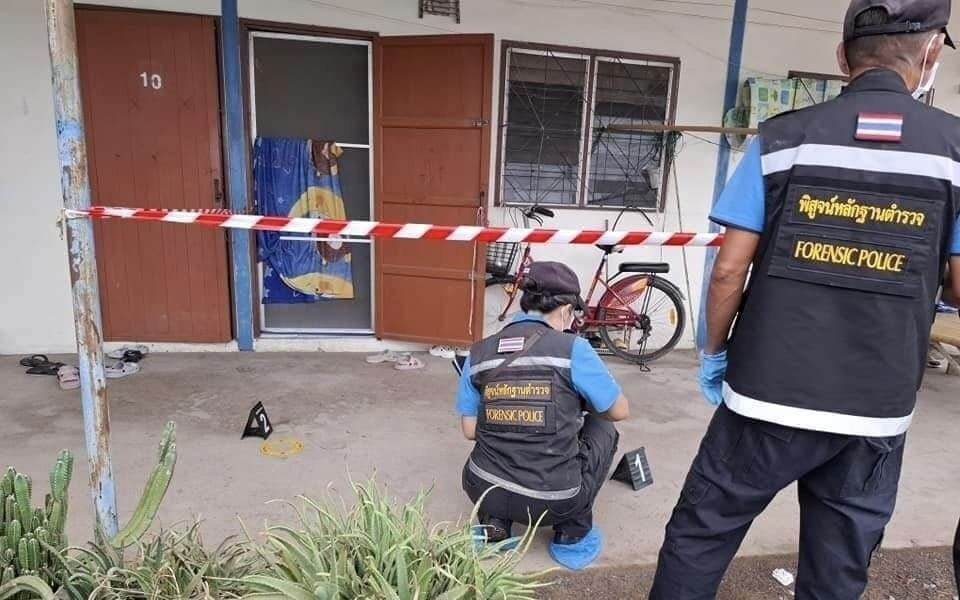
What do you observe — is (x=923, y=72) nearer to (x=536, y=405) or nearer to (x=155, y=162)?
(x=536, y=405)

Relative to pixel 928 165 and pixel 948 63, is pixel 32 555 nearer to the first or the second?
pixel 928 165

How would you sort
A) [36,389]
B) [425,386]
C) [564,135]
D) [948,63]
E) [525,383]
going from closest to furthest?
[525,383] < [36,389] < [425,386] < [564,135] < [948,63]

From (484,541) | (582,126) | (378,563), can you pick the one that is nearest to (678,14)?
(582,126)

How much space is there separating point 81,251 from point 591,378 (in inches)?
59.1

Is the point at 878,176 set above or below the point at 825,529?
above

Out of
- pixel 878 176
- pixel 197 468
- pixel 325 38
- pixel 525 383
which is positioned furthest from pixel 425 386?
pixel 878 176

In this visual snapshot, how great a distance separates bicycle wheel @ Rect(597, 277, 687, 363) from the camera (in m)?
4.69

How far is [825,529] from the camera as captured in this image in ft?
5.10

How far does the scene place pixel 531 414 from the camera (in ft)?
6.42

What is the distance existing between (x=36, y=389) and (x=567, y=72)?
4.06 m

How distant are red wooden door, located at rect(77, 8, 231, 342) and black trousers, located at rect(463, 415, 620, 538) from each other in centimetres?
303

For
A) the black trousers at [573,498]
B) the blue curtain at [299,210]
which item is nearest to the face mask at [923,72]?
the black trousers at [573,498]

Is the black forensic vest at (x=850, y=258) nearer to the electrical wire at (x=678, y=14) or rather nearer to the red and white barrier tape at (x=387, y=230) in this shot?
the red and white barrier tape at (x=387, y=230)

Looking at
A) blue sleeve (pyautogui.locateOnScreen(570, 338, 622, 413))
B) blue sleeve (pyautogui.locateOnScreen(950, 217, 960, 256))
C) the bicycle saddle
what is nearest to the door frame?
the bicycle saddle
